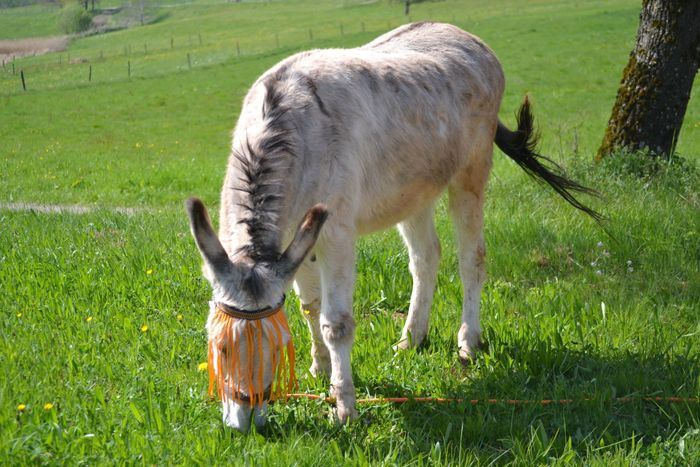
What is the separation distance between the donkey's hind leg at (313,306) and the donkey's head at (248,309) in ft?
3.24

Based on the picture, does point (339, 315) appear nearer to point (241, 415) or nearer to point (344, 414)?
point (344, 414)

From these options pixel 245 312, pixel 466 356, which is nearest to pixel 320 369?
pixel 466 356

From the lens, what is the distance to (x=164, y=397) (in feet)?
12.6

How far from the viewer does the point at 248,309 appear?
10.2ft

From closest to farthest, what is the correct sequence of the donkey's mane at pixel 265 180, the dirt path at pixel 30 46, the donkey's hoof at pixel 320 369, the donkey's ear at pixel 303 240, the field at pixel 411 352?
the donkey's ear at pixel 303 240
the donkey's mane at pixel 265 180
the field at pixel 411 352
the donkey's hoof at pixel 320 369
the dirt path at pixel 30 46

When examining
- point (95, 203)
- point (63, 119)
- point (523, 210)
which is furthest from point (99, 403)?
point (63, 119)

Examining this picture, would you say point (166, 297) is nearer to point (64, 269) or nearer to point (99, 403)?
point (64, 269)

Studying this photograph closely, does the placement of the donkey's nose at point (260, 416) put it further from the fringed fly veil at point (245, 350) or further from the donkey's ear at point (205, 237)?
the donkey's ear at point (205, 237)

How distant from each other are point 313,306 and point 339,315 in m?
0.60

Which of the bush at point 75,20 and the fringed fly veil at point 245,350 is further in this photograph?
the bush at point 75,20

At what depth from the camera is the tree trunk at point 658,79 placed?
7.39 meters

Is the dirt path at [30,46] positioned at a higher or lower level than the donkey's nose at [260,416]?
lower

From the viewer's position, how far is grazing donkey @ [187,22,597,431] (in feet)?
10.4

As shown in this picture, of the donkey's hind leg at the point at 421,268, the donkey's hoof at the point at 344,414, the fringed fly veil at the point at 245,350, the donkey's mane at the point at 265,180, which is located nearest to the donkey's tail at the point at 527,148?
the donkey's hind leg at the point at 421,268
